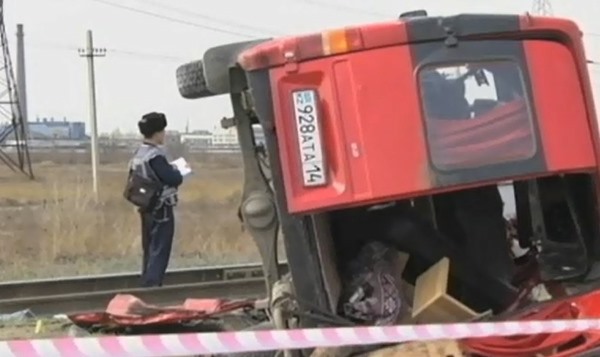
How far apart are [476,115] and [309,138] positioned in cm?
70

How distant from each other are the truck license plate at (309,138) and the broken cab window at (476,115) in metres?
0.42

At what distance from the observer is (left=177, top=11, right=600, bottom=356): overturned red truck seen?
14.2ft

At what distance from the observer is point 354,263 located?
189 inches

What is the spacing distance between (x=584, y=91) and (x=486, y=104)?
0.41 meters

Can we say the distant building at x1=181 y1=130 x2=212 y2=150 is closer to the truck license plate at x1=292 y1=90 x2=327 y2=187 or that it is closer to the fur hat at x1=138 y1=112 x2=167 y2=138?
the fur hat at x1=138 y1=112 x2=167 y2=138

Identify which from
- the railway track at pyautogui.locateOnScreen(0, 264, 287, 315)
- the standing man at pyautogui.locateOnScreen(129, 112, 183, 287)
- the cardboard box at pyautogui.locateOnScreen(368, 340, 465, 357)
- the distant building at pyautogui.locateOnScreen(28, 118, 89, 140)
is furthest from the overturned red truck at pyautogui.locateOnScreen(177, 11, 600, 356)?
the distant building at pyautogui.locateOnScreen(28, 118, 89, 140)

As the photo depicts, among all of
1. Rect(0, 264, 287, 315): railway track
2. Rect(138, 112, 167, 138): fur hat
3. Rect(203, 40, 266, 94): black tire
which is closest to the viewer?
Rect(203, 40, 266, 94): black tire

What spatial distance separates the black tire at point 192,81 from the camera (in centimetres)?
493

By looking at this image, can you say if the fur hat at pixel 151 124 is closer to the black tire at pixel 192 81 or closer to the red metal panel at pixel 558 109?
the black tire at pixel 192 81

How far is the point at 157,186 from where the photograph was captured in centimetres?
952

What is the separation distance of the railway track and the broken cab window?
575 cm

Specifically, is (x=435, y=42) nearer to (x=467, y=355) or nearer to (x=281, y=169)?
(x=281, y=169)

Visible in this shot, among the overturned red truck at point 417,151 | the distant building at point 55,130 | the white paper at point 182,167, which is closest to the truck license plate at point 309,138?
the overturned red truck at point 417,151

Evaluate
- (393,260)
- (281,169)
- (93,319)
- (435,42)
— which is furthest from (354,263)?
(93,319)
